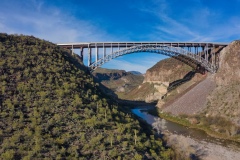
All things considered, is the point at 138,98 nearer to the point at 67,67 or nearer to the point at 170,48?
the point at 170,48

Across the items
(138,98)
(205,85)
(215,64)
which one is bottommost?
(138,98)

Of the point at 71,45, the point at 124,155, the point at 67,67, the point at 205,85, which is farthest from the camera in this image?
the point at 205,85

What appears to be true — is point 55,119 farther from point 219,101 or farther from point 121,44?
point 219,101

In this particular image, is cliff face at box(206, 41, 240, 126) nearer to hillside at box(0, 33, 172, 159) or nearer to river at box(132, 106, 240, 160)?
river at box(132, 106, 240, 160)

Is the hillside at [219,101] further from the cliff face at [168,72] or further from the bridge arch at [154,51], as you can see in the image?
the cliff face at [168,72]

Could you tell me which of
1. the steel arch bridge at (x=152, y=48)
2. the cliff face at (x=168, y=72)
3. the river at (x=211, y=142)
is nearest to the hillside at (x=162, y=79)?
the cliff face at (x=168, y=72)

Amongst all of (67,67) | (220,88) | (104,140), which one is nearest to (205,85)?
(220,88)
